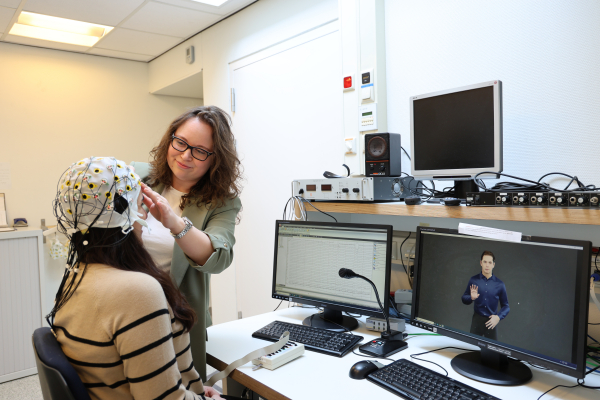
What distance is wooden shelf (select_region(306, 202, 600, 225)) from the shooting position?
3.83 feet

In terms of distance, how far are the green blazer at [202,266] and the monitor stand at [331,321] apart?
1.31ft

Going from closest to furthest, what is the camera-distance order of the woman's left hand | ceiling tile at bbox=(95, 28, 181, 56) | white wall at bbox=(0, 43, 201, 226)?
1. the woman's left hand
2. ceiling tile at bbox=(95, 28, 181, 56)
3. white wall at bbox=(0, 43, 201, 226)

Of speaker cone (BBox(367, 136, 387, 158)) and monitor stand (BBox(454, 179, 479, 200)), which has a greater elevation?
speaker cone (BBox(367, 136, 387, 158))

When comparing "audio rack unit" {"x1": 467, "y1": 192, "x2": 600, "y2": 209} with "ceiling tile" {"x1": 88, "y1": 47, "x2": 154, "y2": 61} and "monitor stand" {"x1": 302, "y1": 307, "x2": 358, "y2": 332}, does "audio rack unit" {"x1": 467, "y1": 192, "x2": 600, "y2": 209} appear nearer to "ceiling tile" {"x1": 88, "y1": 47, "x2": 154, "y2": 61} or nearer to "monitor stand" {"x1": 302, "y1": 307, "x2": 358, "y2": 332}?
"monitor stand" {"x1": 302, "y1": 307, "x2": 358, "y2": 332}

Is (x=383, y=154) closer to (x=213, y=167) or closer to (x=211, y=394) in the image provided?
(x=213, y=167)

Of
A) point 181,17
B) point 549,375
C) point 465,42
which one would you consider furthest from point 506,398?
point 181,17

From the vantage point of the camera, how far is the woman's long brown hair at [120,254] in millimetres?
991

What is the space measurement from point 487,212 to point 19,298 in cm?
310

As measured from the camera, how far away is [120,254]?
1016mm

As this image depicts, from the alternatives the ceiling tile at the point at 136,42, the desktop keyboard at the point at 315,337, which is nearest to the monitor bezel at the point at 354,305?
the desktop keyboard at the point at 315,337

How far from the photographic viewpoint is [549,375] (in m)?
1.21

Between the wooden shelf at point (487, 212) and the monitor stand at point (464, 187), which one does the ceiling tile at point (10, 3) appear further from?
the monitor stand at point (464, 187)

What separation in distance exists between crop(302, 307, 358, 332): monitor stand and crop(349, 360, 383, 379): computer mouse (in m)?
0.34

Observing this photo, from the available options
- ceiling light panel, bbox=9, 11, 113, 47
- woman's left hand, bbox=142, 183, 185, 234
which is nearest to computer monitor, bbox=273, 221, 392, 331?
woman's left hand, bbox=142, 183, 185, 234
